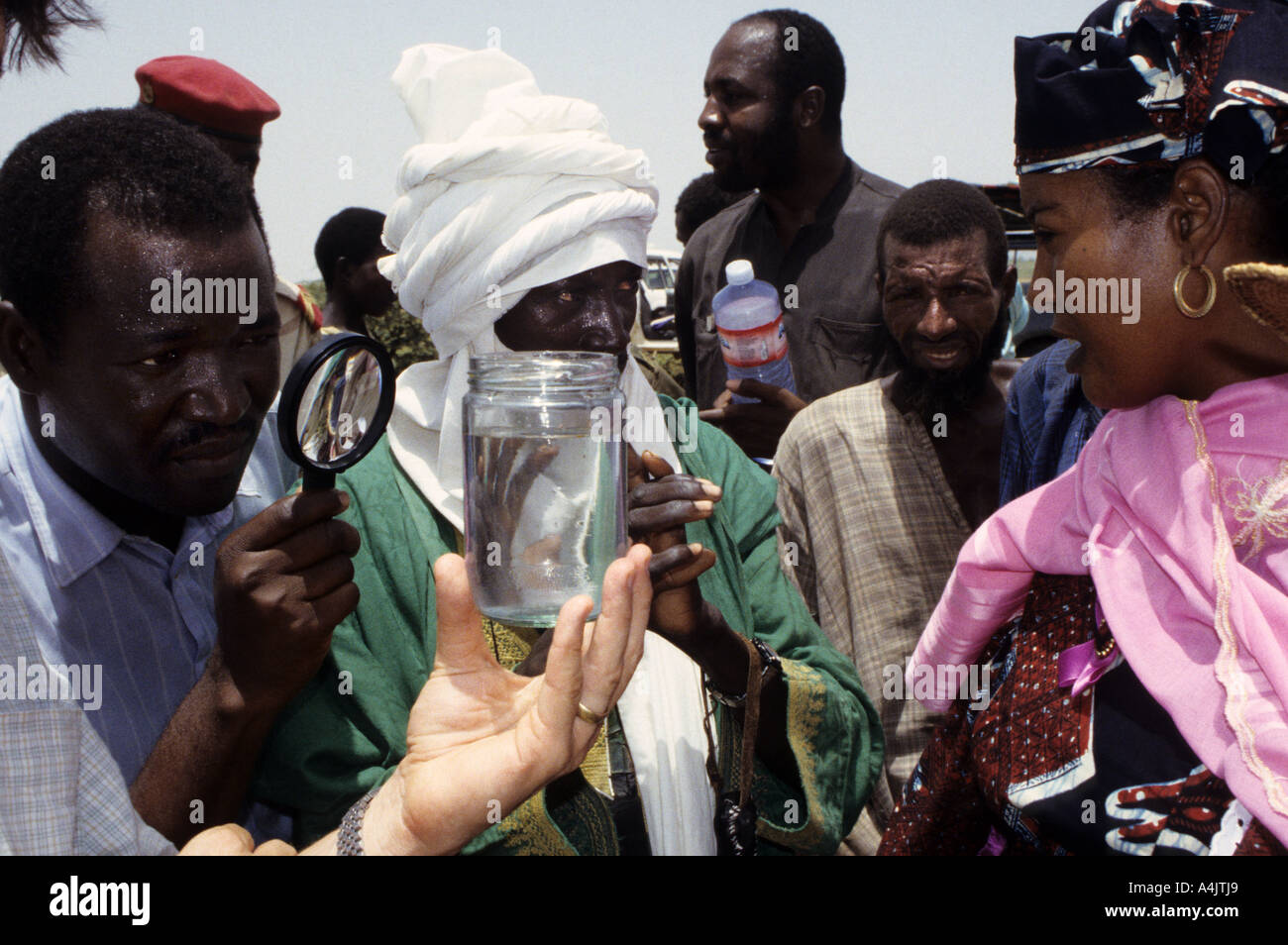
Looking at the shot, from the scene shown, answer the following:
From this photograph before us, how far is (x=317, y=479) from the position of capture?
164cm

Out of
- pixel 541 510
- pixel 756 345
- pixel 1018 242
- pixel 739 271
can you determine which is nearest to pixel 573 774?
pixel 541 510

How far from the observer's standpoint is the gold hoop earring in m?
1.52

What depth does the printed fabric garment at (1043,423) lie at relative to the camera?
2598mm

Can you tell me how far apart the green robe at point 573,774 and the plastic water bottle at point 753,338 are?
4.46 feet

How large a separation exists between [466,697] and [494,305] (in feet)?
3.30

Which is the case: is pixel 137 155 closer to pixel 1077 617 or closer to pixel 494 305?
pixel 494 305

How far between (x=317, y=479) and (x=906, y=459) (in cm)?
215

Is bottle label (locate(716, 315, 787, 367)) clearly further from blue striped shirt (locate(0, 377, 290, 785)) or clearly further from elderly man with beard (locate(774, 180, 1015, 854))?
blue striped shirt (locate(0, 377, 290, 785))

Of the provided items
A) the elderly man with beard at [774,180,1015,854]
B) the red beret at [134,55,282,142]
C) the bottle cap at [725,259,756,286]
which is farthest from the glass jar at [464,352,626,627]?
the red beret at [134,55,282,142]

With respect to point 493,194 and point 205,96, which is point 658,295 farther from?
point 493,194

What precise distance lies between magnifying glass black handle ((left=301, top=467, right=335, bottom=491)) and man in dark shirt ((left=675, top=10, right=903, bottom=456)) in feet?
9.47

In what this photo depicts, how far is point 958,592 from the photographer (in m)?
1.87

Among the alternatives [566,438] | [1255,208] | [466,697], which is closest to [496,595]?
[466,697]
